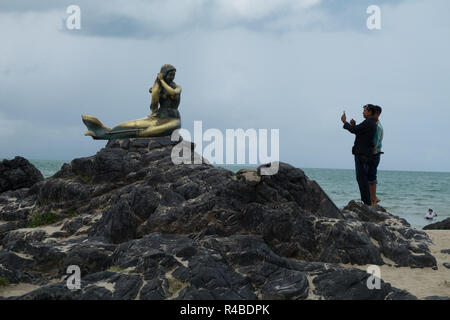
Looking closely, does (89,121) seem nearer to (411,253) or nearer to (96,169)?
(96,169)

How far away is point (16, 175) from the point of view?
16875 mm

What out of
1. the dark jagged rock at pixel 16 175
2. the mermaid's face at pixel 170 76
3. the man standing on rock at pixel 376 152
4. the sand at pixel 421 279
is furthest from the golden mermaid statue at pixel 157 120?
the sand at pixel 421 279

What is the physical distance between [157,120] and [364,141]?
6386mm

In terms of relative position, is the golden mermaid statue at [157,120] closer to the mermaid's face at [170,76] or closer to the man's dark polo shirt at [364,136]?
the mermaid's face at [170,76]

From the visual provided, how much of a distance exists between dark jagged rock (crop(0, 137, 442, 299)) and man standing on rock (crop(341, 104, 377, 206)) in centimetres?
108

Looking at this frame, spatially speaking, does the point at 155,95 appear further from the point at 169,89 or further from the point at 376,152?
the point at 376,152

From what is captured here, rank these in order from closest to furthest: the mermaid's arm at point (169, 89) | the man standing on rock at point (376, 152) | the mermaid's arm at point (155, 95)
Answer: the man standing on rock at point (376, 152) → the mermaid's arm at point (169, 89) → the mermaid's arm at point (155, 95)

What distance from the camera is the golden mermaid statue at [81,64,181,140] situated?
14.2 metres

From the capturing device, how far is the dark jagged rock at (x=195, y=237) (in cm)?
643

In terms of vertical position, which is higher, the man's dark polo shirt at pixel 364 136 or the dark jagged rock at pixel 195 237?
the man's dark polo shirt at pixel 364 136

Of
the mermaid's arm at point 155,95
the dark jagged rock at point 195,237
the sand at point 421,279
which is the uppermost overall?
the mermaid's arm at point 155,95

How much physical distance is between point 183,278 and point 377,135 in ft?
23.3

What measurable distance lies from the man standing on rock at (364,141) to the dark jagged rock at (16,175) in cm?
1185
